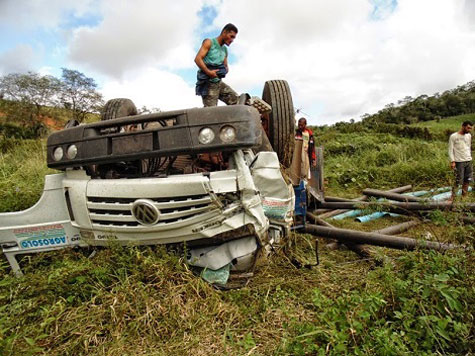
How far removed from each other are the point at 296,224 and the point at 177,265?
179cm

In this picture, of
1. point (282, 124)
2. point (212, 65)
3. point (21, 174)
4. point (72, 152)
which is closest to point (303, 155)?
point (282, 124)

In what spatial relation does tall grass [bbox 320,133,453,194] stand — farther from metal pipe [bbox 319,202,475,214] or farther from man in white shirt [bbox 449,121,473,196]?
metal pipe [bbox 319,202,475,214]

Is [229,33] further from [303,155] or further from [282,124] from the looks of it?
[303,155]

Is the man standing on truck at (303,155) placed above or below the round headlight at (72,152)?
below

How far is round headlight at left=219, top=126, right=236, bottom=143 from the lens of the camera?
6.45 feet

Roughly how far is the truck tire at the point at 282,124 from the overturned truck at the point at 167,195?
65cm

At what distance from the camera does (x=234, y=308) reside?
6.33ft

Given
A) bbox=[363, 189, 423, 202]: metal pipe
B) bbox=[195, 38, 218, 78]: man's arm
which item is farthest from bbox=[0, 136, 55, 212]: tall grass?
bbox=[363, 189, 423, 202]: metal pipe

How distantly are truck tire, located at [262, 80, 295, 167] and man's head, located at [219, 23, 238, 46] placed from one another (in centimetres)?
93

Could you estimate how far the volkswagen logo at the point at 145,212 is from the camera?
193 cm

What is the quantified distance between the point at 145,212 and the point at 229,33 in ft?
8.07

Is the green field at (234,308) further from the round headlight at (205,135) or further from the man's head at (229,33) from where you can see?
the man's head at (229,33)

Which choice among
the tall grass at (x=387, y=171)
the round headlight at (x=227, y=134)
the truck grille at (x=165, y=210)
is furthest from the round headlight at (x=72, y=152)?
the tall grass at (x=387, y=171)

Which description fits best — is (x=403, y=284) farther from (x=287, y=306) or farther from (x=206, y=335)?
(x=206, y=335)
